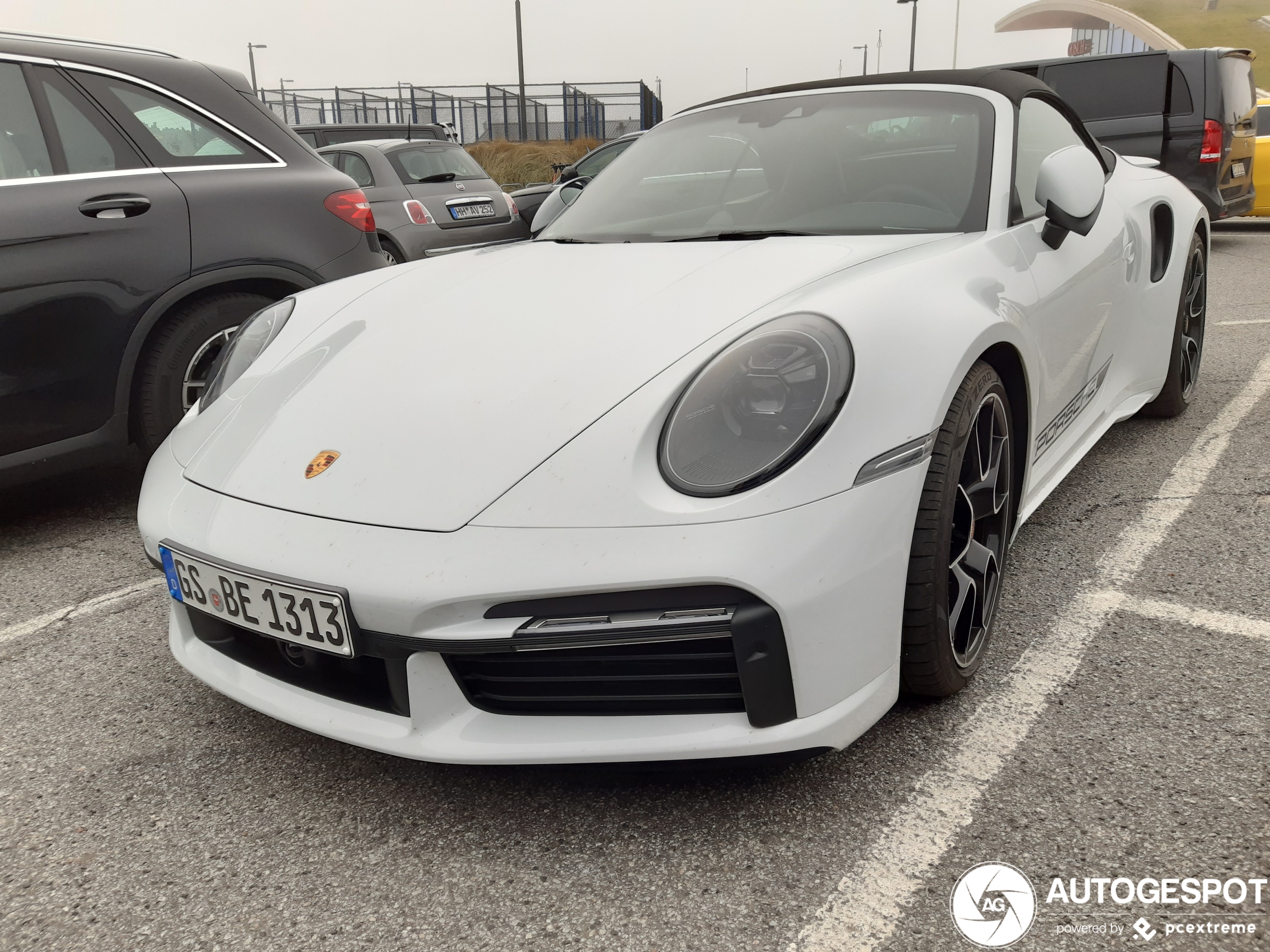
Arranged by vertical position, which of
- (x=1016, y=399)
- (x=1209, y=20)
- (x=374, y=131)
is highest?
(x=1209, y=20)

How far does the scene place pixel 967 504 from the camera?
196 centimetres

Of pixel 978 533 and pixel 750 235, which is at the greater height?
pixel 750 235

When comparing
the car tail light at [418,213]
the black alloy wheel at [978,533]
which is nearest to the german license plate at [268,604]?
the black alloy wheel at [978,533]

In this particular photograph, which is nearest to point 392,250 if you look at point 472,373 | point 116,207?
point 116,207

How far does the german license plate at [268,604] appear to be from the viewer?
1607mm

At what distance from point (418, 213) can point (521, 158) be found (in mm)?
15337

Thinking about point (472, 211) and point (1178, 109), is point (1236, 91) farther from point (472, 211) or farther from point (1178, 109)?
point (472, 211)

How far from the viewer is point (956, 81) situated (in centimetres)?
277

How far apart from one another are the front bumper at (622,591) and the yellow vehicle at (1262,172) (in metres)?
9.14

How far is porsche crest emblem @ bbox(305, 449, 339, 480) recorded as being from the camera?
71.2 inches

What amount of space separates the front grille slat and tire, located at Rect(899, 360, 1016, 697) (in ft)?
1.28

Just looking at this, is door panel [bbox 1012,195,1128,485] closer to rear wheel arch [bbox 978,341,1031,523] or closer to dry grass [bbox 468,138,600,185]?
rear wheel arch [bbox 978,341,1031,523]

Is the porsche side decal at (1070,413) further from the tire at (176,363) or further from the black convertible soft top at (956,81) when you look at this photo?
the tire at (176,363)

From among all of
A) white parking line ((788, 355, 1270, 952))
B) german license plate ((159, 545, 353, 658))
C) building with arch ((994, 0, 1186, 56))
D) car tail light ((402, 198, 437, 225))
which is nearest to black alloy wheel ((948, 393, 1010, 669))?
white parking line ((788, 355, 1270, 952))
